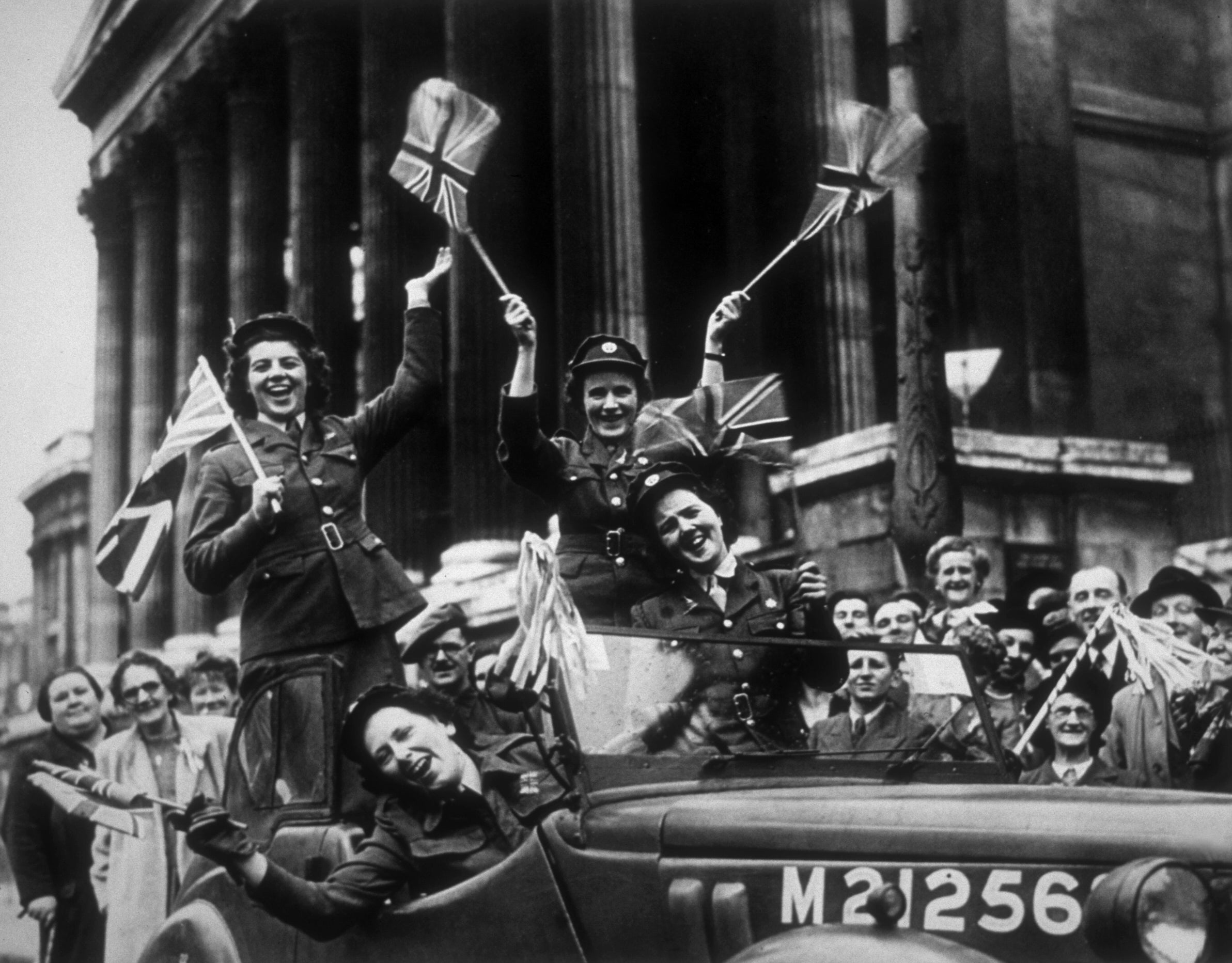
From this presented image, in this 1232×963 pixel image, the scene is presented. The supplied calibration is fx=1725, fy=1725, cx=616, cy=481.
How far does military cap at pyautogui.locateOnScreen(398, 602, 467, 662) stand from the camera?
657cm

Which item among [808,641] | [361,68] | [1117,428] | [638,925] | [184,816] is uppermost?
[361,68]

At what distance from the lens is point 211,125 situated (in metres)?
18.0

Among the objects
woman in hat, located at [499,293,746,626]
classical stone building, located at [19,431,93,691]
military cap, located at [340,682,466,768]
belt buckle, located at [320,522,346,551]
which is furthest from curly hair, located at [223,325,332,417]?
classical stone building, located at [19,431,93,691]

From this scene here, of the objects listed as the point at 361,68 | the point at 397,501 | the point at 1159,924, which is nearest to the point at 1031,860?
the point at 1159,924

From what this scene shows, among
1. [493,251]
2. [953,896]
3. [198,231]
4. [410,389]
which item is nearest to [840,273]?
[493,251]

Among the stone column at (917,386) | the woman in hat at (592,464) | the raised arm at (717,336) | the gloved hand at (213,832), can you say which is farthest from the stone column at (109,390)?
the gloved hand at (213,832)

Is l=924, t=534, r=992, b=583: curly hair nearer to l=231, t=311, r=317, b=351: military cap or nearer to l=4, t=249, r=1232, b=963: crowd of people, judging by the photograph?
l=4, t=249, r=1232, b=963: crowd of people

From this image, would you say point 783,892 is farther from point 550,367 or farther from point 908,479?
point 550,367

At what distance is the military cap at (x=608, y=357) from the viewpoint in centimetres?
581

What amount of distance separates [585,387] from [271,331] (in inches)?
41.8

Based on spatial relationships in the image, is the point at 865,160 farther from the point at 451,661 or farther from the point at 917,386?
the point at 451,661

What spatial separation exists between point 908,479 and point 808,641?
13.2 ft

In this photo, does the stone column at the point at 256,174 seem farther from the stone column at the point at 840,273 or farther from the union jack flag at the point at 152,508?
the union jack flag at the point at 152,508

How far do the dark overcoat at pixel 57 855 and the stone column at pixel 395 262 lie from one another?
19.4ft
